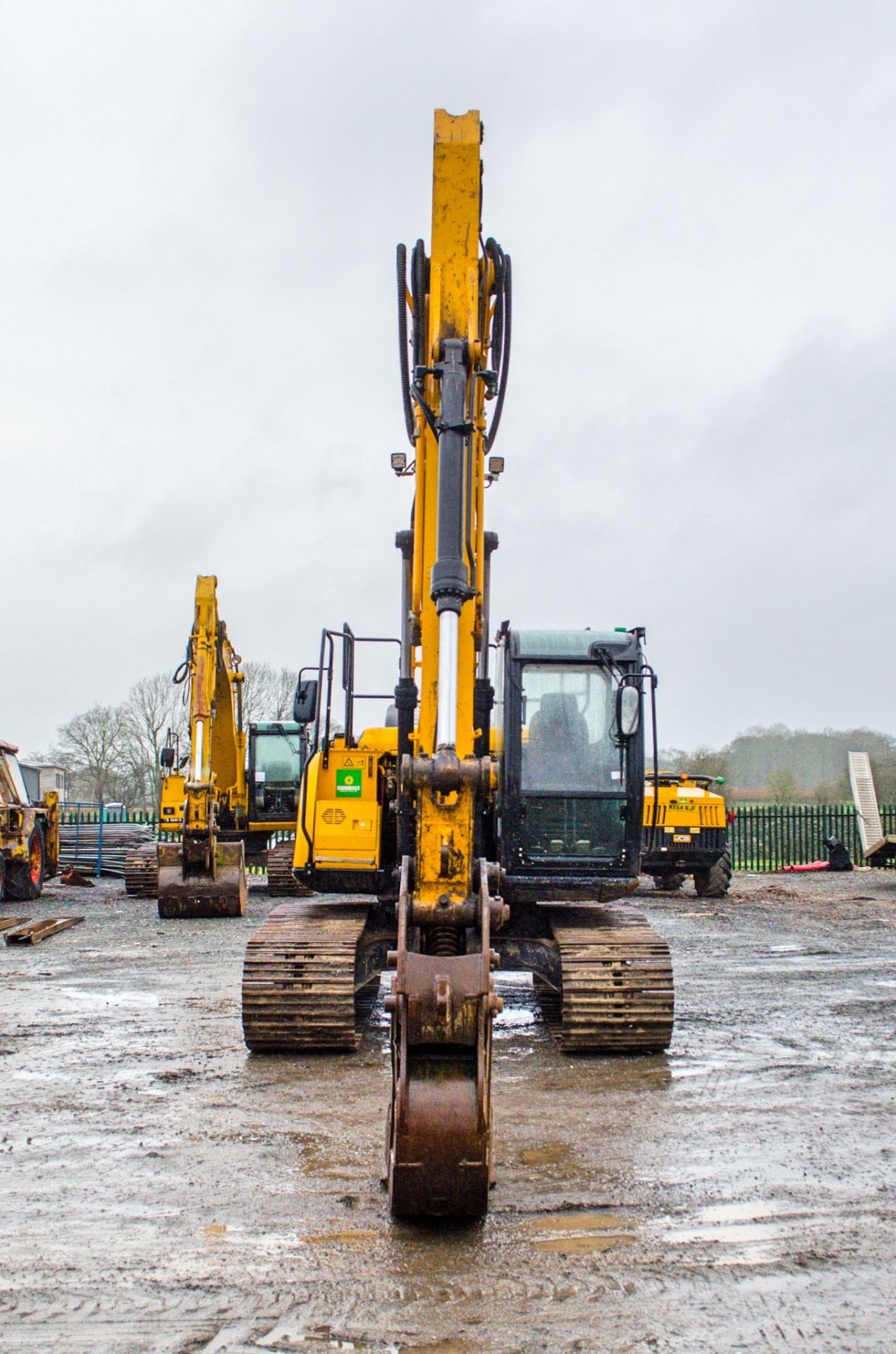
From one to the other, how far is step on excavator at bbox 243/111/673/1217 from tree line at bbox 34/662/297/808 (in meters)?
43.4

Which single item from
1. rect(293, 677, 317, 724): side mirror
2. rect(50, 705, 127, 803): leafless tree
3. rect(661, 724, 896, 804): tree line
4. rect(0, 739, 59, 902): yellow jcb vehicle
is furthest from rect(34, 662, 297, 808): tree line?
rect(293, 677, 317, 724): side mirror

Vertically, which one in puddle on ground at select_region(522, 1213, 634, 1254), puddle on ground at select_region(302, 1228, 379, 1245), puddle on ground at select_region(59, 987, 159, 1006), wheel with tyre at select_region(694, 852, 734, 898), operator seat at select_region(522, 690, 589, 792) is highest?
operator seat at select_region(522, 690, 589, 792)

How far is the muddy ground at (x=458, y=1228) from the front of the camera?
3.50 m

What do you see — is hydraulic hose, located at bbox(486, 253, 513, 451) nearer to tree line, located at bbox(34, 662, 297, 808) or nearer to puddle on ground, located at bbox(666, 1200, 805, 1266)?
puddle on ground, located at bbox(666, 1200, 805, 1266)

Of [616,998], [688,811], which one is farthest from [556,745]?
[688,811]

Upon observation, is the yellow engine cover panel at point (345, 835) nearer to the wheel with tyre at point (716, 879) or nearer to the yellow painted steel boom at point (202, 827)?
the yellow painted steel boom at point (202, 827)

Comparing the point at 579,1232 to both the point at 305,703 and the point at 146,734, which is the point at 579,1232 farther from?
the point at 146,734

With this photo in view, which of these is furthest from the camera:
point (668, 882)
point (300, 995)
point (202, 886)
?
point (668, 882)

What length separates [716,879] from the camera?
64.9 ft

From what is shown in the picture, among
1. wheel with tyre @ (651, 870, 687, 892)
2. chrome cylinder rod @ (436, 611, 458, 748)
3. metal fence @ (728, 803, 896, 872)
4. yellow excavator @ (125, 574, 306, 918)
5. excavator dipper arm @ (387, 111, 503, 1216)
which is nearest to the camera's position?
excavator dipper arm @ (387, 111, 503, 1216)

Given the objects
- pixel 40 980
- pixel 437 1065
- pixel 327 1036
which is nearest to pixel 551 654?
pixel 327 1036

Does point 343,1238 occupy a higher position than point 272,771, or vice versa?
point 272,771

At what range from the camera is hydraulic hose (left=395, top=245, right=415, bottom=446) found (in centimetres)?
673

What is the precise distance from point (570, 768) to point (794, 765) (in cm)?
3894
